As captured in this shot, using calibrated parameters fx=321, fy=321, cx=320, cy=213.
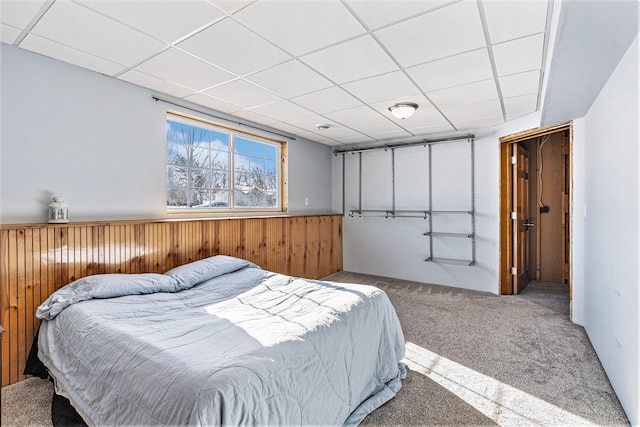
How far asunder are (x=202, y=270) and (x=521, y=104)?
366 cm

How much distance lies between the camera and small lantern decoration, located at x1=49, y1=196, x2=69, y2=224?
7.88ft

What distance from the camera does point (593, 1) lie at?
1422mm

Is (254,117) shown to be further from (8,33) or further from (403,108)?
(8,33)

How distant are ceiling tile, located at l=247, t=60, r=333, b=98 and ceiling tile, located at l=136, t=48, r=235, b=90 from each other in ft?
0.97

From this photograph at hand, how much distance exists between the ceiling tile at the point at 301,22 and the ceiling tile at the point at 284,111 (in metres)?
1.28

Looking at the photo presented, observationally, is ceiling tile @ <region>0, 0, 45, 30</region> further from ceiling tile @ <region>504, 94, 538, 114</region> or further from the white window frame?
ceiling tile @ <region>504, 94, 538, 114</region>

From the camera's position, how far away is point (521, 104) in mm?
3447

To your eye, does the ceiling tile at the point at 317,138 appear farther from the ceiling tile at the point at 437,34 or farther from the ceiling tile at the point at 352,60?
the ceiling tile at the point at 437,34

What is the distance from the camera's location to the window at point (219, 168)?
3.50 metres

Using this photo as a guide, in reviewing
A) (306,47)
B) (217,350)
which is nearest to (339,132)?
(306,47)

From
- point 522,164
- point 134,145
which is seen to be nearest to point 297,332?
point 134,145

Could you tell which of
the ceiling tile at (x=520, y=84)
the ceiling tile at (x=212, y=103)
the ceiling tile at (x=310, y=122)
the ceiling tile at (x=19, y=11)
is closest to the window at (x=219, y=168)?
the ceiling tile at (x=212, y=103)

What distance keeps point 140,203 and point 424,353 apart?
9.49 feet

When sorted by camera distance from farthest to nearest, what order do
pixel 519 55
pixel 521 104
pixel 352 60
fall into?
1. pixel 521 104
2. pixel 352 60
3. pixel 519 55
